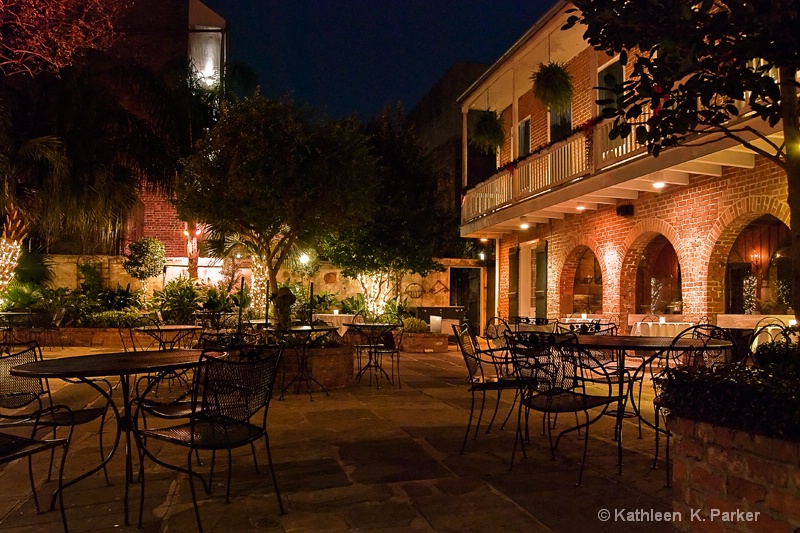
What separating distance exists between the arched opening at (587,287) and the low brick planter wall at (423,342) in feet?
9.86

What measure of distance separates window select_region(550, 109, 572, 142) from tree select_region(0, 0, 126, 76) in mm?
9206

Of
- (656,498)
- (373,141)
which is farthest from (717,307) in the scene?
(373,141)

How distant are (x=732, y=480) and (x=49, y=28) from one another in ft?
35.9

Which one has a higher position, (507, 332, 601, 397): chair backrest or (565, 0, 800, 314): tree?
(565, 0, 800, 314): tree

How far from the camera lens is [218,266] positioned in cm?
1822

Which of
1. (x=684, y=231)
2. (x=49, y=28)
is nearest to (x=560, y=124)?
(x=684, y=231)

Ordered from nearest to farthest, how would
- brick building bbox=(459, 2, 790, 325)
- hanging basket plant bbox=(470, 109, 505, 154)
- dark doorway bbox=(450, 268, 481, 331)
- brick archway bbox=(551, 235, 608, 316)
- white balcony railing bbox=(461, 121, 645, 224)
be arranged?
brick building bbox=(459, 2, 790, 325) → white balcony railing bbox=(461, 121, 645, 224) → brick archway bbox=(551, 235, 608, 316) → hanging basket plant bbox=(470, 109, 505, 154) → dark doorway bbox=(450, 268, 481, 331)

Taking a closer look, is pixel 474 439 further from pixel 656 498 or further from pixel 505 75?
pixel 505 75

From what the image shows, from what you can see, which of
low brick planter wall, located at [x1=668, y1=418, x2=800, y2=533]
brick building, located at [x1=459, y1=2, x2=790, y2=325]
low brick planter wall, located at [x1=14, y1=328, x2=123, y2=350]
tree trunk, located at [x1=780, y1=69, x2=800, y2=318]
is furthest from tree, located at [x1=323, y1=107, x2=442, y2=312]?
low brick planter wall, located at [x1=668, y1=418, x2=800, y2=533]

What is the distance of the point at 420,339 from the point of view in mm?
13562

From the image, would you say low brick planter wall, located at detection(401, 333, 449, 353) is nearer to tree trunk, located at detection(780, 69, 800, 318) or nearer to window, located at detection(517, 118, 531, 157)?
window, located at detection(517, 118, 531, 157)

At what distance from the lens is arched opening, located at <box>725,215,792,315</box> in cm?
915

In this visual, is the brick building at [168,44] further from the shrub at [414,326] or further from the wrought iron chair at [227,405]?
the wrought iron chair at [227,405]

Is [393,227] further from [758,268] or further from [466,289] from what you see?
[758,268]
